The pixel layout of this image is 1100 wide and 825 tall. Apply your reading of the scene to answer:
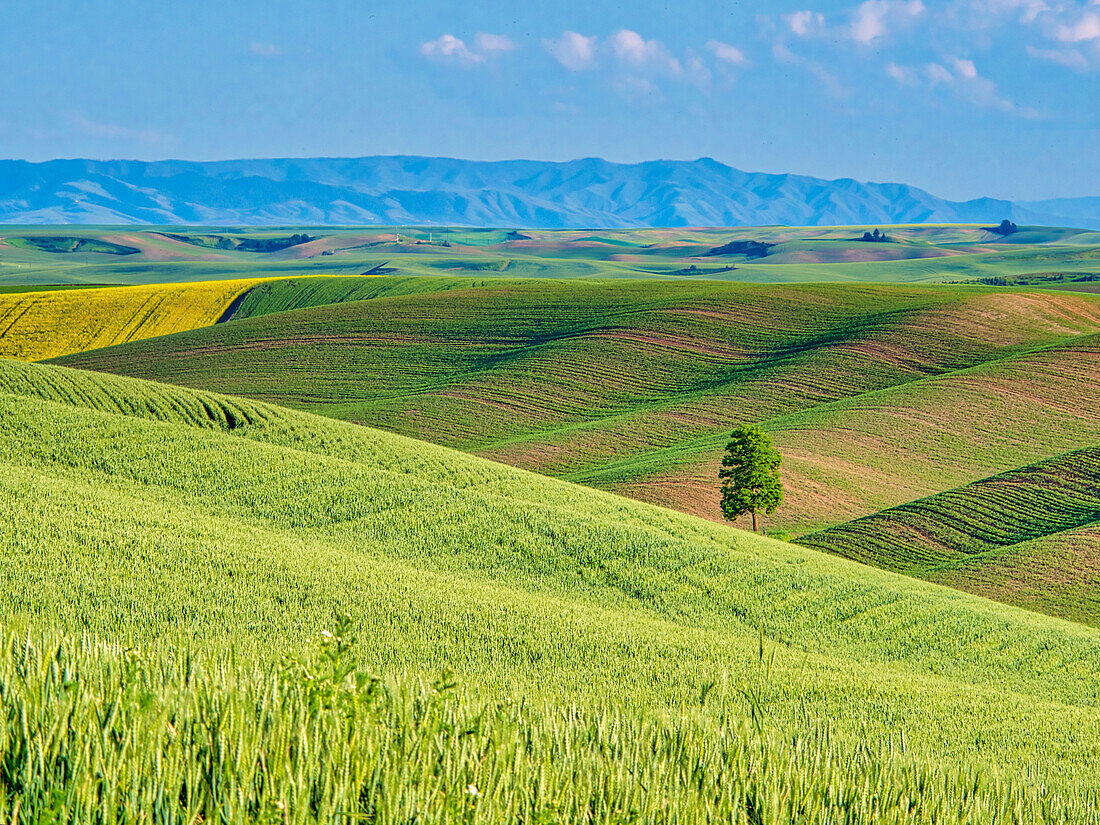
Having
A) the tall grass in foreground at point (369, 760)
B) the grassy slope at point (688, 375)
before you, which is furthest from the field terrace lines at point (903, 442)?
the tall grass in foreground at point (369, 760)

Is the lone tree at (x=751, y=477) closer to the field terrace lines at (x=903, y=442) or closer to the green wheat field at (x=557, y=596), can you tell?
the field terrace lines at (x=903, y=442)

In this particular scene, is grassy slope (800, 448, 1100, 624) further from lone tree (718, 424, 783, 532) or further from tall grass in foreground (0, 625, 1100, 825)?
tall grass in foreground (0, 625, 1100, 825)

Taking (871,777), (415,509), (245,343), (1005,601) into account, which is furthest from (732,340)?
(871,777)

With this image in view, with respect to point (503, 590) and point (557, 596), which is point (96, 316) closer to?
point (557, 596)

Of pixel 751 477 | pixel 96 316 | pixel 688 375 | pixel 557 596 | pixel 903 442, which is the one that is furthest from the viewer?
pixel 96 316

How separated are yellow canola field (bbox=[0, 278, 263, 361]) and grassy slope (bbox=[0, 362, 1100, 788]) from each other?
59.6 m

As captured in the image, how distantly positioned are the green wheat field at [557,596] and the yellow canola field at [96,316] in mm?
19480

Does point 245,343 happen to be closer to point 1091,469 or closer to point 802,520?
point 802,520

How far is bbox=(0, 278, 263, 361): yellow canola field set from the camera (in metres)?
78.9

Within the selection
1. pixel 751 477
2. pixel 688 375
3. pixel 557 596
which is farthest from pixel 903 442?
pixel 557 596

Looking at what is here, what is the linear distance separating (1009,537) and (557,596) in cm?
2441

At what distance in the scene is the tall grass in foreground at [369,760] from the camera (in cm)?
465

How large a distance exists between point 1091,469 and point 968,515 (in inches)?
308

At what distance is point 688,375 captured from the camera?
6306 cm
